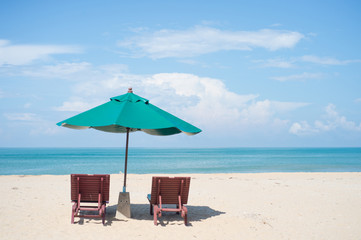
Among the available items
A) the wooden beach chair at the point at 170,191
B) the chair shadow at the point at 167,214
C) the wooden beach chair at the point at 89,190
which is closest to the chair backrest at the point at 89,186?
the wooden beach chair at the point at 89,190

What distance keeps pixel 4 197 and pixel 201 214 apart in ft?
16.5

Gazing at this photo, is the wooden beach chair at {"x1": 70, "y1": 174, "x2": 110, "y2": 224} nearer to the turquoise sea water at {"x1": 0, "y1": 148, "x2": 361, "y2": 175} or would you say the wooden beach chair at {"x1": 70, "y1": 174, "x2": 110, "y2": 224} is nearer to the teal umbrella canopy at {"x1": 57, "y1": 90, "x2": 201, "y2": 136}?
the teal umbrella canopy at {"x1": 57, "y1": 90, "x2": 201, "y2": 136}

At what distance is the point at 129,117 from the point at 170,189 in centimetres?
156

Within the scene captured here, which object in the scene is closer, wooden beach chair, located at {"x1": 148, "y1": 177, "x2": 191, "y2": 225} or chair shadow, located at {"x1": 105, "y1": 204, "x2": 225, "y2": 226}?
wooden beach chair, located at {"x1": 148, "y1": 177, "x2": 191, "y2": 225}

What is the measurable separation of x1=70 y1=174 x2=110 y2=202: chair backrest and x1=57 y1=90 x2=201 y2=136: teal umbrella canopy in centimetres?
92

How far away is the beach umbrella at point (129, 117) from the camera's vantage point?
20.8ft

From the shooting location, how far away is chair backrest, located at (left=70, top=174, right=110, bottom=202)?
255 inches

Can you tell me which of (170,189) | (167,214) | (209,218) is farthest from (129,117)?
(209,218)

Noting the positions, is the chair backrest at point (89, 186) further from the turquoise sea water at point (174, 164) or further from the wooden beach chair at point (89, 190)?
the turquoise sea water at point (174, 164)

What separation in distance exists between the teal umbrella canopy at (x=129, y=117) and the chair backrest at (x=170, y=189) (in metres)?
0.93

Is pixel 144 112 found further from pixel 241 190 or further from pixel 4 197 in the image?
pixel 241 190

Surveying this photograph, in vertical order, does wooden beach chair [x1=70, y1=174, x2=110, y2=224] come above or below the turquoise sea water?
above

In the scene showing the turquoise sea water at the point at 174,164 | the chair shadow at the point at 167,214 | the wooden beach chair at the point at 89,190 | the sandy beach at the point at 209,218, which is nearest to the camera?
the sandy beach at the point at 209,218

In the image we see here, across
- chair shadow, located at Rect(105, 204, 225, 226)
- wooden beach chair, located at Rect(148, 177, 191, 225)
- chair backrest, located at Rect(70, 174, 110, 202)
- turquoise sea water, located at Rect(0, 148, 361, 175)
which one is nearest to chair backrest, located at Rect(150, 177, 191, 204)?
→ wooden beach chair, located at Rect(148, 177, 191, 225)
